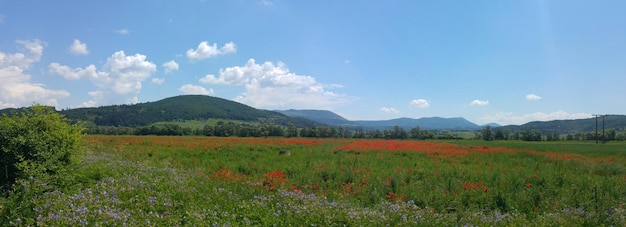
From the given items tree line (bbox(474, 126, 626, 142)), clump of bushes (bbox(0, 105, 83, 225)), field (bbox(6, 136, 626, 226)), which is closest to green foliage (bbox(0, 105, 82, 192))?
clump of bushes (bbox(0, 105, 83, 225))

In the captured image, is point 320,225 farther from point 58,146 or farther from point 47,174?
point 58,146

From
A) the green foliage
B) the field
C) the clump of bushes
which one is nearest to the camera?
the field

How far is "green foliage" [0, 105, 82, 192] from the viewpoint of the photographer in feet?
23.7

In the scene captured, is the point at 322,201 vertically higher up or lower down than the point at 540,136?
lower down

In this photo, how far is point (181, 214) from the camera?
5977 millimetres

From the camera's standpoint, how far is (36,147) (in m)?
7.47

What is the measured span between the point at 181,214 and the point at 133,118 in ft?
643

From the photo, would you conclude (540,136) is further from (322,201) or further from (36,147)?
(36,147)

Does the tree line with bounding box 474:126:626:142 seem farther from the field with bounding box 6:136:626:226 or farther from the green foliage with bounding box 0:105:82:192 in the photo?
the green foliage with bounding box 0:105:82:192

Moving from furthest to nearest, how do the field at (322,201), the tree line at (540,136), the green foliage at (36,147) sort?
the tree line at (540,136) → the green foliage at (36,147) → the field at (322,201)

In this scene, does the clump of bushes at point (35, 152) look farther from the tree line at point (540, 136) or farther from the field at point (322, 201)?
the tree line at point (540, 136)

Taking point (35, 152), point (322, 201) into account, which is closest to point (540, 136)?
point (322, 201)

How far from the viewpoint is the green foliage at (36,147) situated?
23.7ft

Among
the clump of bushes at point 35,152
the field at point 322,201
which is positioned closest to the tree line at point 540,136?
the field at point 322,201
